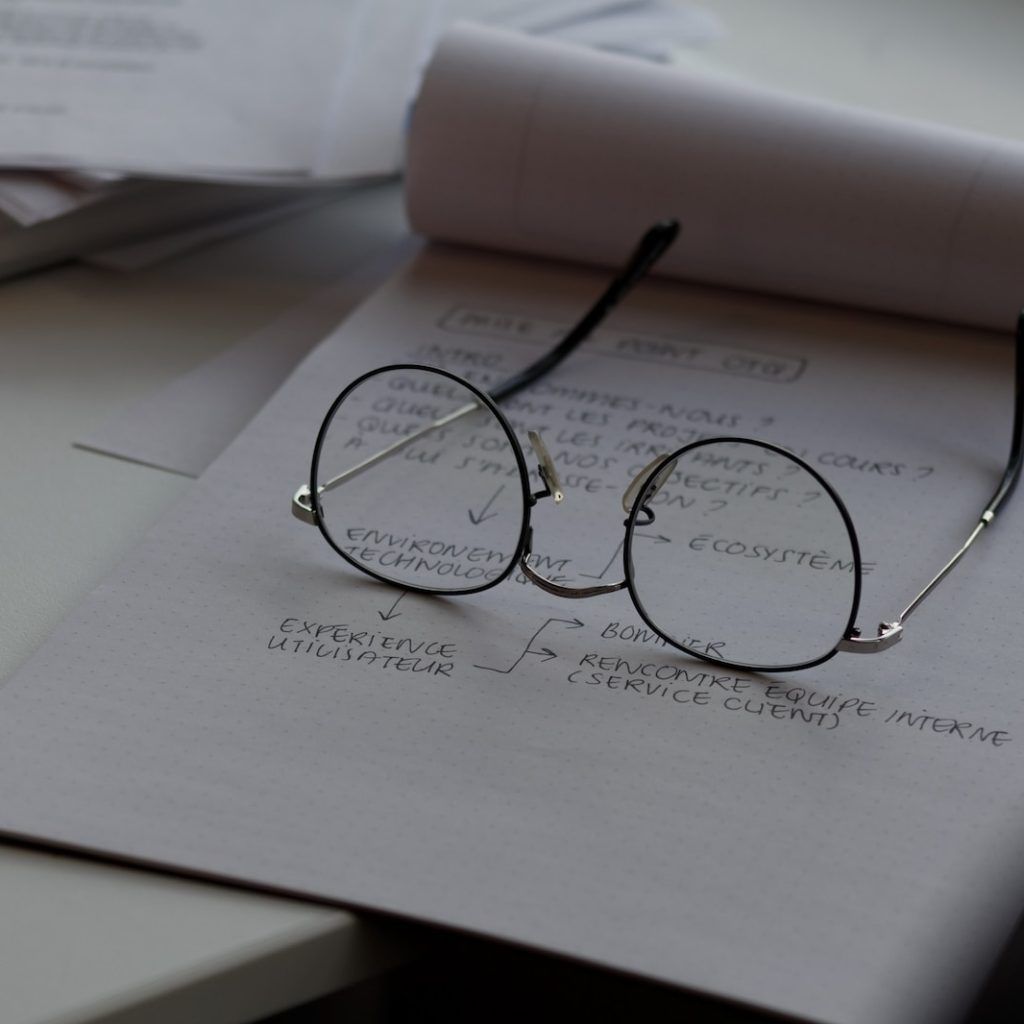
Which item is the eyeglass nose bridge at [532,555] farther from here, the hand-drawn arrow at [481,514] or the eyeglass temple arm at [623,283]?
the eyeglass temple arm at [623,283]

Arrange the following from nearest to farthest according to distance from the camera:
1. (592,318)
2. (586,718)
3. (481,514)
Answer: (586,718)
(481,514)
(592,318)

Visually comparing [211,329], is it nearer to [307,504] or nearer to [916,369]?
[307,504]

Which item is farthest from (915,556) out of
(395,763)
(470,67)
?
(470,67)

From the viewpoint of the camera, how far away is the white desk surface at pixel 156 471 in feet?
1.27

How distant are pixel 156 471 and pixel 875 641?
1.10ft

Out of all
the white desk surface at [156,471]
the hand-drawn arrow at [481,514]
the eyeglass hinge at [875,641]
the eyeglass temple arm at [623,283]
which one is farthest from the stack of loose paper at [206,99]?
the eyeglass hinge at [875,641]

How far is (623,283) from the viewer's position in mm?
729

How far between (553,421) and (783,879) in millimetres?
299

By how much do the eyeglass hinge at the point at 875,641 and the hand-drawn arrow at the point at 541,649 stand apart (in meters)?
0.11

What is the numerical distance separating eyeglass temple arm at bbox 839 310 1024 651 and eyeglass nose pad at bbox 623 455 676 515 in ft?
0.33

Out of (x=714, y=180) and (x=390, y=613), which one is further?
(x=714, y=180)

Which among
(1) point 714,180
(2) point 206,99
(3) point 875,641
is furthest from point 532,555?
(2) point 206,99

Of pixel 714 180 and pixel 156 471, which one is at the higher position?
pixel 714 180

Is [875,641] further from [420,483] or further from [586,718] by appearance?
[420,483]
